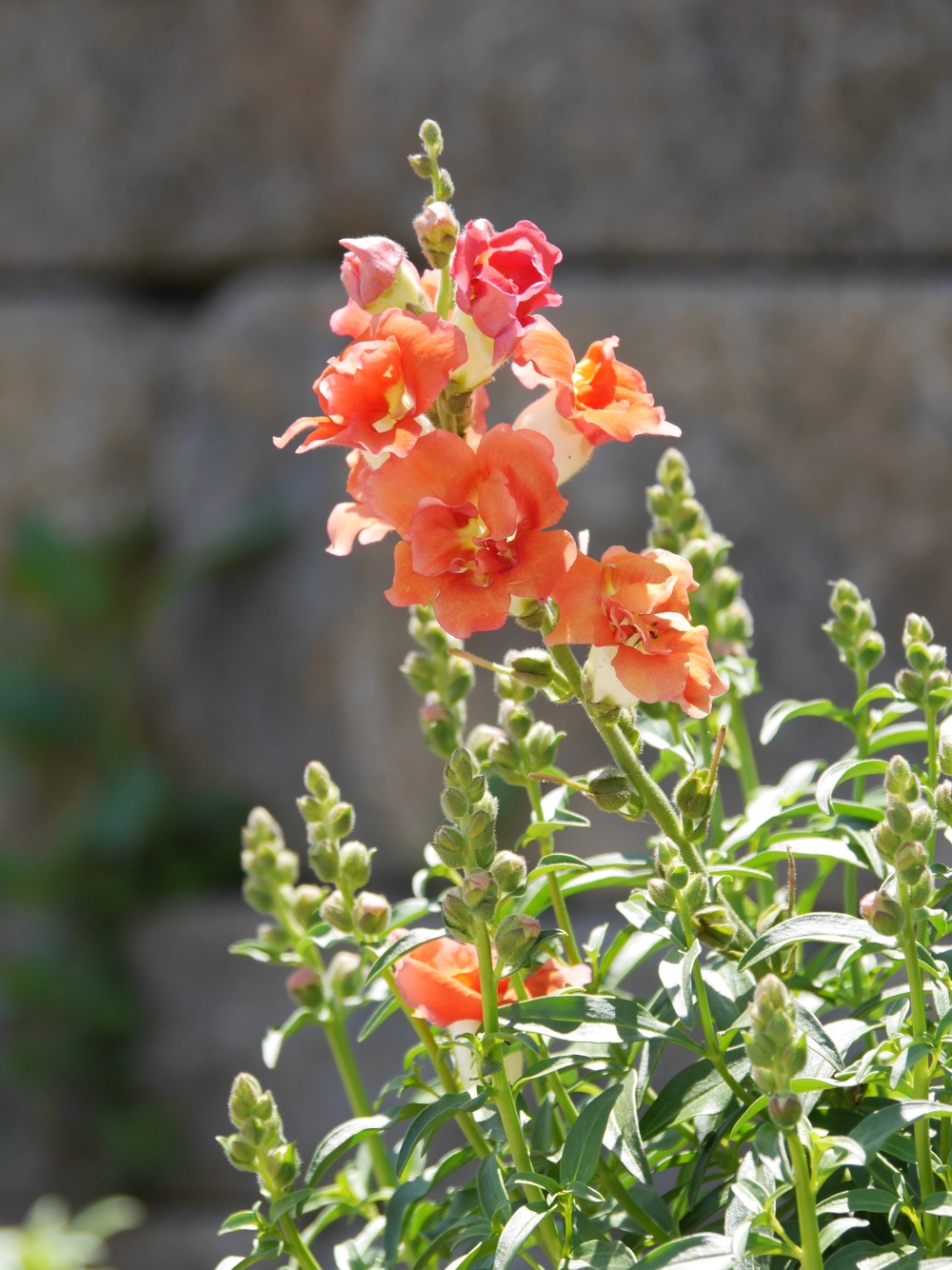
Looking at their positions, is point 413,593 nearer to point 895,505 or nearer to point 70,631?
point 895,505

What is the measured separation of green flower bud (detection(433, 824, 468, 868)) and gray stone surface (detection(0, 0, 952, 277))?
1553 mm

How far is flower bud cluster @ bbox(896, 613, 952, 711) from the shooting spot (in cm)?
50

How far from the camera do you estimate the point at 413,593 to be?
0.42 metres

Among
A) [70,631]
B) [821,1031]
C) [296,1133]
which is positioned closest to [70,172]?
[70,631]

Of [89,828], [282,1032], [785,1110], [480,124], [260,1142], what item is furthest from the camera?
[89,828]

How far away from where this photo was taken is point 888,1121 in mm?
372

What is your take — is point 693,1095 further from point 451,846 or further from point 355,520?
point 355,520

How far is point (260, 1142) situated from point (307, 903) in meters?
0.14

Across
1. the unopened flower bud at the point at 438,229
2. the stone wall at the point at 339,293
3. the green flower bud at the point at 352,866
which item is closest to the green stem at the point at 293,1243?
the green flower bud at the point at 352,866

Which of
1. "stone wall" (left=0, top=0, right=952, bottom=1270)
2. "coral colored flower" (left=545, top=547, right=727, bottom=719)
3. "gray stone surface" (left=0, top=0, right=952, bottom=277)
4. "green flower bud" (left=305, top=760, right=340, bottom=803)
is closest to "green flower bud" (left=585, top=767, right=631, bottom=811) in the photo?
"coral colored flower" (left=545, top=547, right=727, bottom=719)

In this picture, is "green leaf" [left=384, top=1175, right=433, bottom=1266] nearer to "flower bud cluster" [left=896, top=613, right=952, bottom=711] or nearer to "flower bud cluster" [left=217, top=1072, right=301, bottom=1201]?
"flower bud cluster" [left=217, top=1072, right=301, bottom=1201]

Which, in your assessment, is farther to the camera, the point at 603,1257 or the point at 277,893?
the point at 277,893

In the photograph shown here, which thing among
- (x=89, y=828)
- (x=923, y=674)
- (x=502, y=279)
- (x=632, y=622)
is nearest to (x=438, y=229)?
(x=502, y=279)

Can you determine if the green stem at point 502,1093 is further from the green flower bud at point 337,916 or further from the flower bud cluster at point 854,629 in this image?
the flower bud cluster at point 854,629
